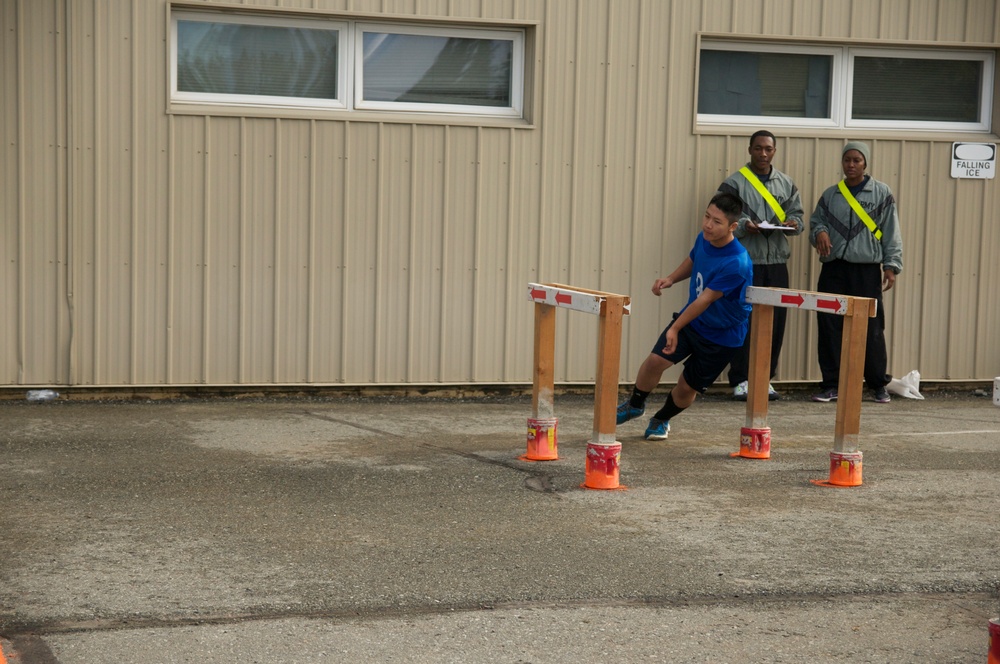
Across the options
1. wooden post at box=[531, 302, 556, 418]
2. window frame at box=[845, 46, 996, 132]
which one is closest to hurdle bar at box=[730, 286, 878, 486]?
wooden post at box=[531, 302, 556, 418]

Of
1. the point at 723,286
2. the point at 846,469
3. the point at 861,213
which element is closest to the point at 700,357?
the point at 723,286

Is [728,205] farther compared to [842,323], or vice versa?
[842,323]

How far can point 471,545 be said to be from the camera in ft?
19.3

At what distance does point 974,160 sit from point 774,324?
2.21 metres

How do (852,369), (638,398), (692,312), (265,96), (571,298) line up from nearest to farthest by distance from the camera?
1. (852,369)
2. (571,298)
3. (692,312)
4. (638,398)
5. (265,96)

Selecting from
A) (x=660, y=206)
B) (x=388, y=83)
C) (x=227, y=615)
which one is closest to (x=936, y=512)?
(x=227, y=615)

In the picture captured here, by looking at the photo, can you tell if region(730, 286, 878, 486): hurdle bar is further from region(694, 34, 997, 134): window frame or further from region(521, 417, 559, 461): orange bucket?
region(694, 34, 997, 134): window frame

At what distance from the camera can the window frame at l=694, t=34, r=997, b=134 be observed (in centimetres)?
1076

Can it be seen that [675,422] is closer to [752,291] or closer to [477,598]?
[752,291]

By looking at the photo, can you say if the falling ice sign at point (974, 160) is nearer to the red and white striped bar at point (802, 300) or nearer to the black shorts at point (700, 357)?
the black shorts at point (700, 357)

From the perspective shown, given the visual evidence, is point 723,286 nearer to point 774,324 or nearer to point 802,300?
point 802,300

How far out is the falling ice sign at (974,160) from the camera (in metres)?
11.0

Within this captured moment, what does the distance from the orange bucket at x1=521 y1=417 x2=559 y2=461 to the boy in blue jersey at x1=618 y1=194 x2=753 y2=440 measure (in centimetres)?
84

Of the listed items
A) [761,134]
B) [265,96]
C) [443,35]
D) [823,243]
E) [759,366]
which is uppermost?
[443,35]
